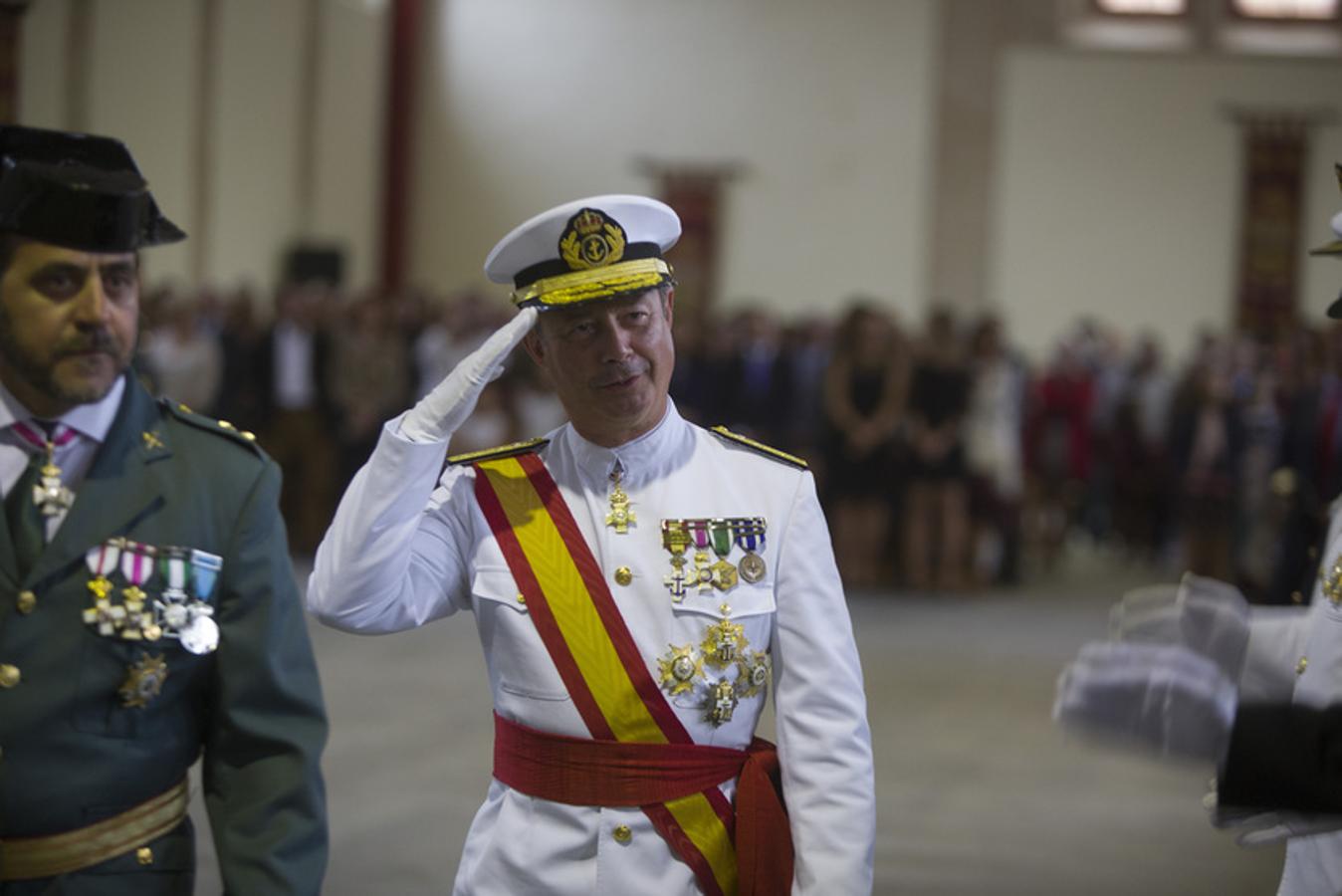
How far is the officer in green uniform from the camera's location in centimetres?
185

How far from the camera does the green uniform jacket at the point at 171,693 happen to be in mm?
1852

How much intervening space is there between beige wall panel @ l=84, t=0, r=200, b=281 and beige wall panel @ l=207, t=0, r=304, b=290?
63 cm

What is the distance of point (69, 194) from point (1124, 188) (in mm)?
15301

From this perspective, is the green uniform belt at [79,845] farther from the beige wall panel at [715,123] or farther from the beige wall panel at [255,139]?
the beige wall panel at [715,123]

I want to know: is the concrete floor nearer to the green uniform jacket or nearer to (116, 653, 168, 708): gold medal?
the green uniform jacket

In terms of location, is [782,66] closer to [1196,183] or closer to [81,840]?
[1196,183]

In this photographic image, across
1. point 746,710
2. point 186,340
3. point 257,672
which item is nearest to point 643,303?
point 746,710

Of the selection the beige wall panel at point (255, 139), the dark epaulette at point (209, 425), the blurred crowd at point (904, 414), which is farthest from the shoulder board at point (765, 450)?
the beige wall panel at point (255, 139)

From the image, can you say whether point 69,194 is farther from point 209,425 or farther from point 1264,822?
point 1264,822

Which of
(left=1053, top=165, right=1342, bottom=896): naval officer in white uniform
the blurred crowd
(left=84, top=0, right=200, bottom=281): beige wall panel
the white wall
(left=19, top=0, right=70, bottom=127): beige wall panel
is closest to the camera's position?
(left=1053, top=165, right=1342, bottom=896): naval officer in white uniform

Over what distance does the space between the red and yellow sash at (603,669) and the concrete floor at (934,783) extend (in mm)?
1078

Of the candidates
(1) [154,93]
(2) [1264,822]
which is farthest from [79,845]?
(1) [154,93]

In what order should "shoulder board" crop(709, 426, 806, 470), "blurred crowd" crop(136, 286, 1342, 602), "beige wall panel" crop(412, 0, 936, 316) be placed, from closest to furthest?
"shoulder board" crop(709, 426, 806, 470)
"blurred crowd" crop(136, 286, 1342, 602)
"beige wall panel" crop(412, 0, 936, 316)

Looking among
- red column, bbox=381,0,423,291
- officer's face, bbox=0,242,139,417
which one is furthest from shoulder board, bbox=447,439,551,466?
red column, bbox=381,0,423,291
